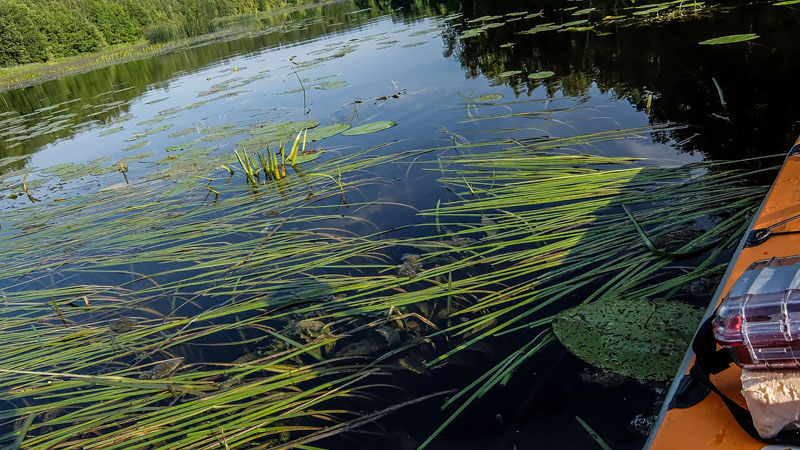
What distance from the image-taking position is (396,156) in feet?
14.1

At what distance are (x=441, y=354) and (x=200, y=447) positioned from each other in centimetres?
100

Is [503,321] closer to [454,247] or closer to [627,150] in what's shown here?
[454,247]

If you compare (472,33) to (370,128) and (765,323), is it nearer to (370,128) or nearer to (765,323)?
(370,128)

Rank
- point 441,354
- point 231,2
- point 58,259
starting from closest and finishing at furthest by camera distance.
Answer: point 441,354, point 58,259, point 231,2

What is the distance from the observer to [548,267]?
7.59 feet

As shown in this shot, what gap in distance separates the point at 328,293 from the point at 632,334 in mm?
1465

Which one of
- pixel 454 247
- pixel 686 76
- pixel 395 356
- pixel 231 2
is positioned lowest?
pixel 395 356

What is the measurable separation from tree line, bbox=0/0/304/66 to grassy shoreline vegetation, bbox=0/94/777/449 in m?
28.0

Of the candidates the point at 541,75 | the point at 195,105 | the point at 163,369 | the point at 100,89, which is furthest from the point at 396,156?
the point at 100,89

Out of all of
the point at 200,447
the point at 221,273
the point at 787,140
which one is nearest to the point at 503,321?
the point at 200,447

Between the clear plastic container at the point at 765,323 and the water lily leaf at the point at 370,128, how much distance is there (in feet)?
13.7

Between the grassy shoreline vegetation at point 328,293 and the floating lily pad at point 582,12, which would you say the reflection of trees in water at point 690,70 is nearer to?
the grassy shoreline vegetation at point 328,293

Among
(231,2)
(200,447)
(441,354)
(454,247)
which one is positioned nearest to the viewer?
(200,447)

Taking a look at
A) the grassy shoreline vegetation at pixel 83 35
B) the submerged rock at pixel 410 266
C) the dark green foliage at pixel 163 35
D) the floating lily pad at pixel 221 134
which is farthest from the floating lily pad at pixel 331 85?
the dark green foliage at pixel 163 35
